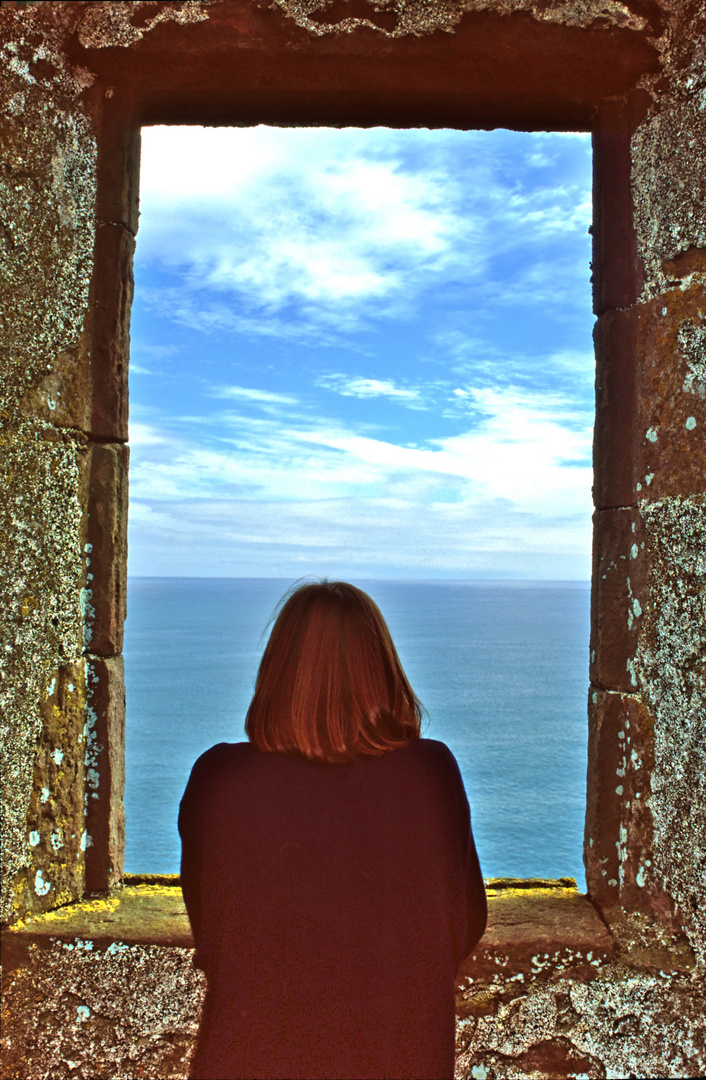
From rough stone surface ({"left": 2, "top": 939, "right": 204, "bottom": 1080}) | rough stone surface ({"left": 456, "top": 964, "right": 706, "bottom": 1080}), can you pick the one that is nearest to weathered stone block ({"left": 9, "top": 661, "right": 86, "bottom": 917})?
rough stone surface ({"left": 2, "top": 939, "right": 204, "bottom": 1080})

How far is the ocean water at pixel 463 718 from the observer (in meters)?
33.3

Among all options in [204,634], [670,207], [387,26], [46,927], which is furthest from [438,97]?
[204,634]

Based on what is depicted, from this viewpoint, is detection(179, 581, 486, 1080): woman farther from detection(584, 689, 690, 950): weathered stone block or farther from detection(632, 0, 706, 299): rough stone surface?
detection(632, 0, 706, 299): rough stone surface

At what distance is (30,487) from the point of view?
1.91 metres

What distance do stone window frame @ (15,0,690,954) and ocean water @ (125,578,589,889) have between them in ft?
41.9

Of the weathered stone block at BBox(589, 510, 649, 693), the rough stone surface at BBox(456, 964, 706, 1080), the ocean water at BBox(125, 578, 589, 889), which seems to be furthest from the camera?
the ocean water at BBox(125, 578, 589, 889)

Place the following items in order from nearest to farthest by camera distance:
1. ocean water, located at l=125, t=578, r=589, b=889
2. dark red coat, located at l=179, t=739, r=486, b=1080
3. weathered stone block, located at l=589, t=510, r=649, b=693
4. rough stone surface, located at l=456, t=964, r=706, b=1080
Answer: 1. dark red coat, located at l=179, t=739, r=486, b=1080
2. rough stone surface, located at l=456, t=964, r=706, b=1080
3. weathered stone block, located at l=589, t=510, r=649, b=693
4. ocean water, located at l=125, t=578, r=589, b=889

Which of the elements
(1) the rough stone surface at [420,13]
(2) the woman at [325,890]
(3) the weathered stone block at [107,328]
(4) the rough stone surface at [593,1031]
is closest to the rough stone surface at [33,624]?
(3) the weathered stone block at [107,328]

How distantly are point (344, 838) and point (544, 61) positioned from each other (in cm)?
186

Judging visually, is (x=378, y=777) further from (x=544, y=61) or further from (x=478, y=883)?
(x=544, y=61)

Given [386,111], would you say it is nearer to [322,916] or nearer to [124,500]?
[124,500]

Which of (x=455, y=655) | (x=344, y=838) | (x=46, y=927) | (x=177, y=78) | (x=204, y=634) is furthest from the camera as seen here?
(x=204, y=634)

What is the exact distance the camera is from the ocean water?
33.3 metres

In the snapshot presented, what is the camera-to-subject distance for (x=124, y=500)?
6.77 feet
